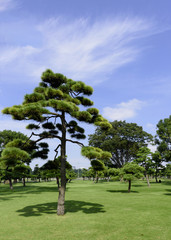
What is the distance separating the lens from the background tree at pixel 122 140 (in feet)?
150

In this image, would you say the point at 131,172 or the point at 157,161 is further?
the point at 157,161

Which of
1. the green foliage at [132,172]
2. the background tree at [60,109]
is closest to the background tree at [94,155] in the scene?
the background tree at [60,109]

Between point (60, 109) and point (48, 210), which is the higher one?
point (60, 109)

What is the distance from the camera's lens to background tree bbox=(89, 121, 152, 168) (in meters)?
45.7

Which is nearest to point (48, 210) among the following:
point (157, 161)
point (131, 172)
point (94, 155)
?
point (94, 155)

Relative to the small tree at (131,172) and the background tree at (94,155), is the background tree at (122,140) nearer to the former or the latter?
the small tree at (131,172)

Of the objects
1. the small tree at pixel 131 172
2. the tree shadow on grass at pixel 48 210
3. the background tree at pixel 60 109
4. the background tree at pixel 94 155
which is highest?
the background tree at pixel 60 109

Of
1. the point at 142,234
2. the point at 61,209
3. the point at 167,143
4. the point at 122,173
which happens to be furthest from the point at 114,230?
the point at 167,143

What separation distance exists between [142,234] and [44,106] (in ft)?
23.3

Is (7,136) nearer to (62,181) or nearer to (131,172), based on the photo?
(131,172)

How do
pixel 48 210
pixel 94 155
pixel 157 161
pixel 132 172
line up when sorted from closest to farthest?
pixel 94 155
pixel 48 210
pixel 132 172
pixel 157 161

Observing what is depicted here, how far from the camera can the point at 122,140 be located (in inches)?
1817

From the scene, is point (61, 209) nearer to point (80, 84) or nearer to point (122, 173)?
point (80, 84)

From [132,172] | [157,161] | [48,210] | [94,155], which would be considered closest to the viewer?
[94,155]
